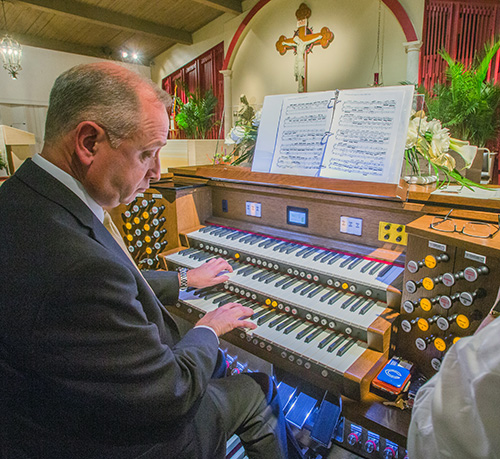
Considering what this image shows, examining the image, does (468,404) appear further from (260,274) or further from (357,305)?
(260,274)

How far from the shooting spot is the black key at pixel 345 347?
→ 150 cm

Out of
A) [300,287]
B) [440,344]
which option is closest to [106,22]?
[300,287]

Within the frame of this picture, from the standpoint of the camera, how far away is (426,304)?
4.55ft

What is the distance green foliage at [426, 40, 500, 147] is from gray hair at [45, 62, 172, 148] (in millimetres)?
4814

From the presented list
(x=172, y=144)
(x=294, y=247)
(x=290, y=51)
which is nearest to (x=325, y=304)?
(x=294, y=247)

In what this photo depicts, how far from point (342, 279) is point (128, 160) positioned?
1.14 meters

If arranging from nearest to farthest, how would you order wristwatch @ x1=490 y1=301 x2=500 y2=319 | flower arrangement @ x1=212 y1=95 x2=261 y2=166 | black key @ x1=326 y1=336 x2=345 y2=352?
wristwatch @ x1=490 y1=301 x2=500 y2=319 → black key @ x1=326 y1=336 x2=345 y2=352 → flower arrangement @ x1=212 y1=95 x2=261 y2=166

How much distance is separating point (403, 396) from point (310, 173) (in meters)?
1.18

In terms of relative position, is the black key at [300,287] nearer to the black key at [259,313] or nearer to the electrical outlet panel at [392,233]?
the black key at [259,313]

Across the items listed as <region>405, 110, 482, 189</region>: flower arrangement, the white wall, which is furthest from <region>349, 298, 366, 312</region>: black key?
the white wall

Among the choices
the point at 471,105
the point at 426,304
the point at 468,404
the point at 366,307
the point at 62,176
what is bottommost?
the point at 366,307

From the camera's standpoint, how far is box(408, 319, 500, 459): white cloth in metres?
0.58

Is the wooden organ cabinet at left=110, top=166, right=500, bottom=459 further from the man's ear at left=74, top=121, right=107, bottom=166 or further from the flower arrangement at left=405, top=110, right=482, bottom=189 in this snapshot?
the man's ear at left=74, top=121, right=107, bottom=166

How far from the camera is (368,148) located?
73.4 inches
